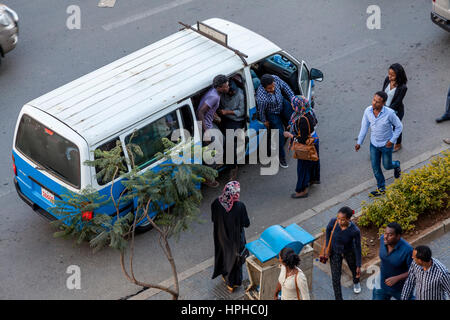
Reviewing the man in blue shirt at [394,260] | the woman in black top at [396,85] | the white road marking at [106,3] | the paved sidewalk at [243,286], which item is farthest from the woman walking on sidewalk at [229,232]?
the white road marking at [106,3]

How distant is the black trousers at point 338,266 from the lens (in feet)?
24.3

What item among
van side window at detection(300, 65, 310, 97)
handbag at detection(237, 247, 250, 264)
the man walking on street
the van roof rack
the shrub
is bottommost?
handbag at detection(237, 247, 250, 264)

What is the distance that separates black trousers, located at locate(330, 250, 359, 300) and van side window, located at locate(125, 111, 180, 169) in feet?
8.75

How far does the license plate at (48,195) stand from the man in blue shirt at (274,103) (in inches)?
126

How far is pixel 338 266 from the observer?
743cm

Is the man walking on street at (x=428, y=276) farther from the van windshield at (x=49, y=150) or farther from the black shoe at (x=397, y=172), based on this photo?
the van windshield at (x=49, y=150)

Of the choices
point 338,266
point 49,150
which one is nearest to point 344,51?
point 338,266

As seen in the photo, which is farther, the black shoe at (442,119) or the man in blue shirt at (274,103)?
the black shoe at (442,119)

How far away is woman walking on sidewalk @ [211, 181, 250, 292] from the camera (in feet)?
24.8

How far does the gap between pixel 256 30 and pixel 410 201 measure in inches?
240

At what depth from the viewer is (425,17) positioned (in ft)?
45.0

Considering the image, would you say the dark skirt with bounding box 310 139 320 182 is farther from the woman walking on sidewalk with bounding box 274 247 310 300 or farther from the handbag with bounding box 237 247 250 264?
the woman walking on sidewalk with bounding box 274 247 310 300

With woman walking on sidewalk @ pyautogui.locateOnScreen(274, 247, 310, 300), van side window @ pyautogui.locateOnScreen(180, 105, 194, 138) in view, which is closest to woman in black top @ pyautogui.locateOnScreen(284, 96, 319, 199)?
van side window @ pyautogui.locateOnScreen(180, 105, 194, 138)
